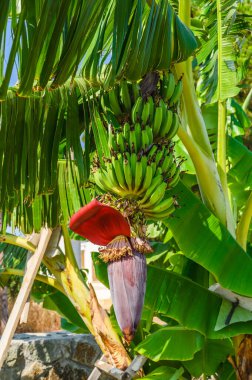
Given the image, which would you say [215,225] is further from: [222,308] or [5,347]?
[5,347]

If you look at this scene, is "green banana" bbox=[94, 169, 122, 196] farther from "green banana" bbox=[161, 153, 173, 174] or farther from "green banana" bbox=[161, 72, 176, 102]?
"green banana" bbox=[161, 72, 176, 102]

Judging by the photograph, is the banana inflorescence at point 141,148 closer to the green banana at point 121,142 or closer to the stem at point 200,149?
the green banana at point 121,142

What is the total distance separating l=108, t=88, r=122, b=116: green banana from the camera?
7.72ft

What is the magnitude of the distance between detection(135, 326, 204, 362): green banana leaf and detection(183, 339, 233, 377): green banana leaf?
0.39 metres

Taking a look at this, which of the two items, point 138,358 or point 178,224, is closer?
point 178,224

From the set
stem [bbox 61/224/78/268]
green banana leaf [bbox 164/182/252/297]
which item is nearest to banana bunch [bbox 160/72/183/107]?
green banana leaf [bbox 164/182/252/297]

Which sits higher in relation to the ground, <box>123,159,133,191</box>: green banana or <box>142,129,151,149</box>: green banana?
<box>142,129,151,149</box>: green banana

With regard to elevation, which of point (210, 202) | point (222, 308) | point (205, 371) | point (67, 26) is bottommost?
point (205, 371)

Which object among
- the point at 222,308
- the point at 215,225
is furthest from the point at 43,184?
the point at 222,308

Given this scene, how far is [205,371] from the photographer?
3662mm

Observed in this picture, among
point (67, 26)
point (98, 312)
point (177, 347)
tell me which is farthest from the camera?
point (98, 312)

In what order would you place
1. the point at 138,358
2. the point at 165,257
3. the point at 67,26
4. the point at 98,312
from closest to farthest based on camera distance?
the point at 67,26
the point at 138,358
the point at 98,312
the point at 165,257

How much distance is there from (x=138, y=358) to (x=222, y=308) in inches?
31.0

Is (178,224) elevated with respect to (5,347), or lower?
elevated
